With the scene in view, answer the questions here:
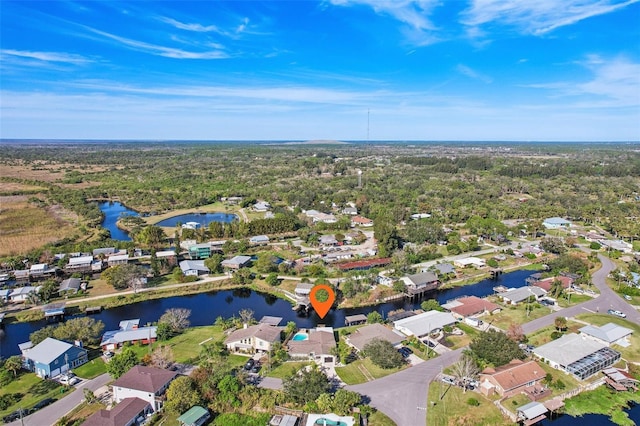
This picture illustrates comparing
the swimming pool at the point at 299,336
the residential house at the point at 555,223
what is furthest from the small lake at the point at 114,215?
the residential house at the point at 555,223

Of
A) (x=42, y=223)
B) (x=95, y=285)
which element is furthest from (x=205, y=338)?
(x=42, y=223)

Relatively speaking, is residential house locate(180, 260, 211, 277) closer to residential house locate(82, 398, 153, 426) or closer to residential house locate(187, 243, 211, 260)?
residential house locate(187, 243, 211, 260)

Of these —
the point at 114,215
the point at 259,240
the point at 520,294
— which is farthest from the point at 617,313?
the point at 114,215

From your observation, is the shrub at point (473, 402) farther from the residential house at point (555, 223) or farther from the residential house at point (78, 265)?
the residential house at point (555, 223)

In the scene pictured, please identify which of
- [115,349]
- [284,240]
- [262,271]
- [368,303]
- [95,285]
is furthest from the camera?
[284,240]

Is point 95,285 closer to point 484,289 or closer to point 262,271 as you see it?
point 262,271

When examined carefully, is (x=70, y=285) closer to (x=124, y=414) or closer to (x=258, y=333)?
(x=258, y=333)

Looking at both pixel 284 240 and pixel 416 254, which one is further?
pixel 284 240
